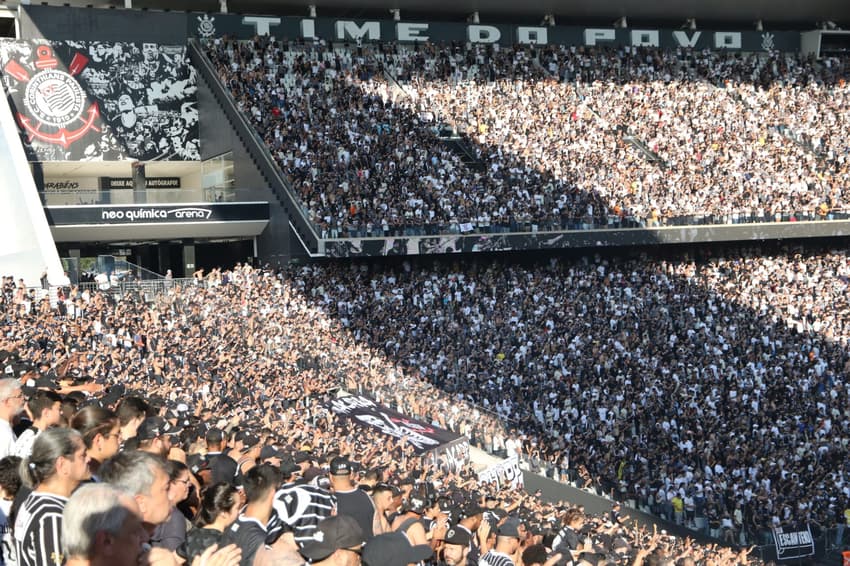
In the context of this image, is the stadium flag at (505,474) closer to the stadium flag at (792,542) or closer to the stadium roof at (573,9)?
the stadium flag at (792,542)

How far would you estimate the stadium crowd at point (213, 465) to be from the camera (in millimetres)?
4727

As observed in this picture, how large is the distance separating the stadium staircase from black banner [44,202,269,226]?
46.5 inches

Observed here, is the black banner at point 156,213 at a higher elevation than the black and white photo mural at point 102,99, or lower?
lower

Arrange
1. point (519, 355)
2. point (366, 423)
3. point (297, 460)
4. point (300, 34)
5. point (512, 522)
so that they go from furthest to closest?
point (300, 34), point (519, 355), point (366, 423), point (297, 460), point (512, 522)

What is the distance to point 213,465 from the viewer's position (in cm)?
734

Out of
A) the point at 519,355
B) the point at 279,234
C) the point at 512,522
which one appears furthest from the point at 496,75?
the point at 512,522

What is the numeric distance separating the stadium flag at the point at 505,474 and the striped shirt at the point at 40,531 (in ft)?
53.5

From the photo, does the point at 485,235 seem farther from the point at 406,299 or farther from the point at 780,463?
the point at 780,463

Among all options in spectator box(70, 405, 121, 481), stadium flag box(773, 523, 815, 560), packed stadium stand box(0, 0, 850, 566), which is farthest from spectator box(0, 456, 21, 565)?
stadium flag box(773, 523, 815, 560)

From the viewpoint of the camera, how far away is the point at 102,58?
38406 mm

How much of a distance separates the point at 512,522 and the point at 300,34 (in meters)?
35.9

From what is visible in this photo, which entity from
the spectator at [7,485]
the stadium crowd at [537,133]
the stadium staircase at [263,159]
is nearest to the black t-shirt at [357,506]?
the spectator at [7,485]

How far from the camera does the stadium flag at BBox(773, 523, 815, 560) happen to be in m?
22.6

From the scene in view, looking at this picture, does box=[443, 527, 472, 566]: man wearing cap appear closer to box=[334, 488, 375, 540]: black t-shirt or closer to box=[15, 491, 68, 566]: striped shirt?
box=[334, 488, 375, 540]: black t-shirt
